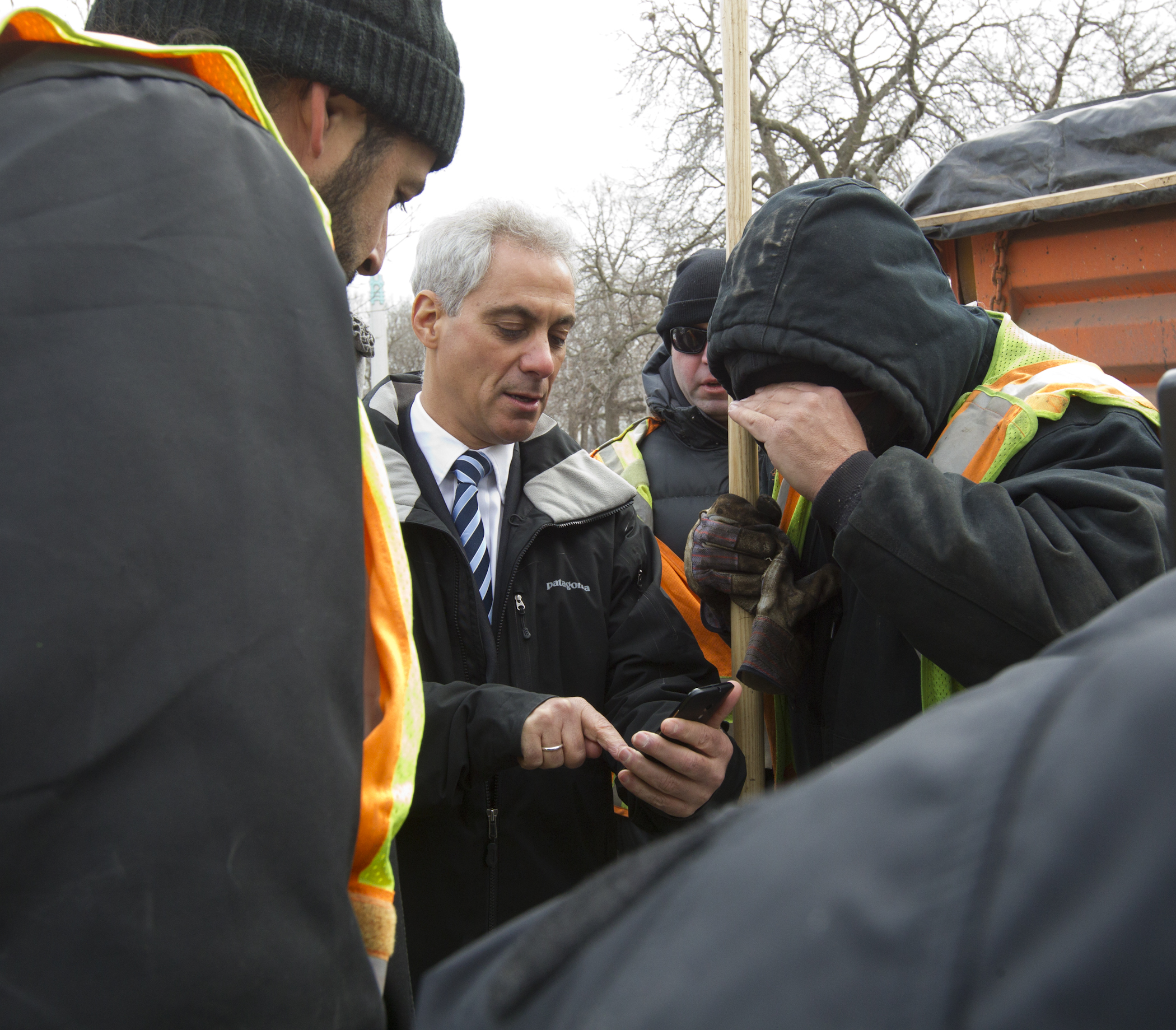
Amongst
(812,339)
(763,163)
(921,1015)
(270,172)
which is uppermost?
(270,172)

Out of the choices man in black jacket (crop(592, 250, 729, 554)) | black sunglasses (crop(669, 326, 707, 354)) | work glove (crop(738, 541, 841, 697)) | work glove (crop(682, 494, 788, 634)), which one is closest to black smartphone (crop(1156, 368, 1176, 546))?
work glove (crop(738, 541, 841, 697))

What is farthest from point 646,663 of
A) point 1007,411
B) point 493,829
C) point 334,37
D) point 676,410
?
point 676,410

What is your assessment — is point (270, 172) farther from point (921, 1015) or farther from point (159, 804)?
point (921, 1015)

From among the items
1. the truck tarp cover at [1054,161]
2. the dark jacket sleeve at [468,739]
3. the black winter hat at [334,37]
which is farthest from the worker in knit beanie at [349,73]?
the truck tarp cover at [1054,161]

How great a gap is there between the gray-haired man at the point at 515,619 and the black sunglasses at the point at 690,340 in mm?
1000

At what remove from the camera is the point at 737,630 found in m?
2.14

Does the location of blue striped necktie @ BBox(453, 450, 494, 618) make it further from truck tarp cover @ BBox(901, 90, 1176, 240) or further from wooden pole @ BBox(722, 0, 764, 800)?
truck tarp cover @ BBox(901, 90, 1176, 240)

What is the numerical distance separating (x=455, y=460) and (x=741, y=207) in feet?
3.06

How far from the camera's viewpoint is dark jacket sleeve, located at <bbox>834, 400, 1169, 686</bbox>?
1.45 meters

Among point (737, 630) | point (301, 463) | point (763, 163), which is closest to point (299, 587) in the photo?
point (301, 463)

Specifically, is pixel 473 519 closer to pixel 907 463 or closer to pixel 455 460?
pixel 455 460

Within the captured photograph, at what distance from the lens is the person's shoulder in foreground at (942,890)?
0.33 m

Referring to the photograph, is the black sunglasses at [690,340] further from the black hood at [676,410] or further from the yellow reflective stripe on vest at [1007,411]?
the yellow reflective stripe on vest at [1007,411]

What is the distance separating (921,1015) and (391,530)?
645mm
